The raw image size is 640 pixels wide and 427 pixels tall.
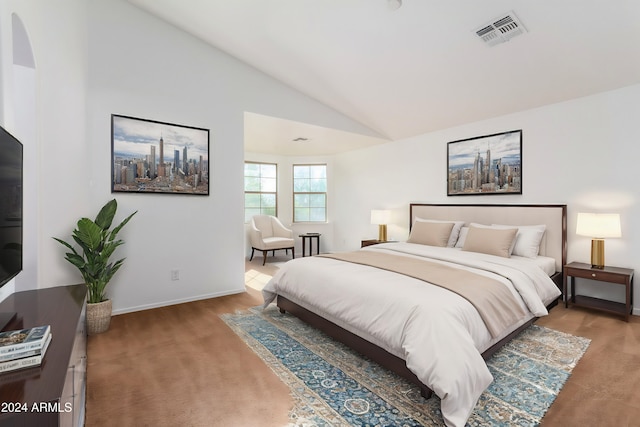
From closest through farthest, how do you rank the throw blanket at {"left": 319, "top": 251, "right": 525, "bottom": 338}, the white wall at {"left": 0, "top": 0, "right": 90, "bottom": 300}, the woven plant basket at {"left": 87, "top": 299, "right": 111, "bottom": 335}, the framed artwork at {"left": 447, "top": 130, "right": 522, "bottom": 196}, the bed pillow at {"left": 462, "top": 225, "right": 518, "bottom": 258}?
the throw blanket at {"left": 319, "top": 251, "right": 525, "bottom": 338} → the white wall at {"left": 0, "top": 0, "right": 90, "bottom": 300} → the woven plant basket at {"left": 87, "top": 299, "right": 111, "bottom": 335} → the bed pillow at {"left": 462, "top": 225, "right": 518, "bottom": 258} → the framed artwork at {"left": 447, "top": 130, "right": 522, "bottom": 196}

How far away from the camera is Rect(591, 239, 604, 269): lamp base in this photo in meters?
3.25

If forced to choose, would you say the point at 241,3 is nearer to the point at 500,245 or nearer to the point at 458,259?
the point at 458,259

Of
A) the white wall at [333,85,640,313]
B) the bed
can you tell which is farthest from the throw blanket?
the white wall at [333,85,640,313]

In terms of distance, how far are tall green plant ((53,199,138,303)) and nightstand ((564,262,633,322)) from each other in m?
4.62

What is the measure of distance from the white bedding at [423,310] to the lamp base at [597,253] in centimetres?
69

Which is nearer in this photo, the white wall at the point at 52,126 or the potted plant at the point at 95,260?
the white wall at the point at 52,126

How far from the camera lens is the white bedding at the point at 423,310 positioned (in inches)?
64.2

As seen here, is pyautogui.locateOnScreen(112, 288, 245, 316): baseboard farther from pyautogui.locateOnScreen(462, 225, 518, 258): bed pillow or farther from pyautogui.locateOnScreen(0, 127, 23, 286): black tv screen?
pyautogui.locateOnScreen(462, 225, 518, 258): bed pillow

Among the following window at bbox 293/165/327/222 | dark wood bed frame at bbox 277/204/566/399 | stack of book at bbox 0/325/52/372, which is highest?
window at bbox 293/165/327/222

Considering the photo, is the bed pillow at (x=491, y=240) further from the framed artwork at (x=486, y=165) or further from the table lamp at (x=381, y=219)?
the table lamp at (x=381, y=219)

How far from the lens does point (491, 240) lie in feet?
11.5

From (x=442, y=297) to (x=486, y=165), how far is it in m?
2.97

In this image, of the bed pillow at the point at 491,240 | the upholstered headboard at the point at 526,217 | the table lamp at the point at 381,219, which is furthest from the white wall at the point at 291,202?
the bed pillow at the point at 491,240

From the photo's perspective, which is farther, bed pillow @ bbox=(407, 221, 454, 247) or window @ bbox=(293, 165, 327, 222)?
window @ bbox=(293, 165, 327, 222)
